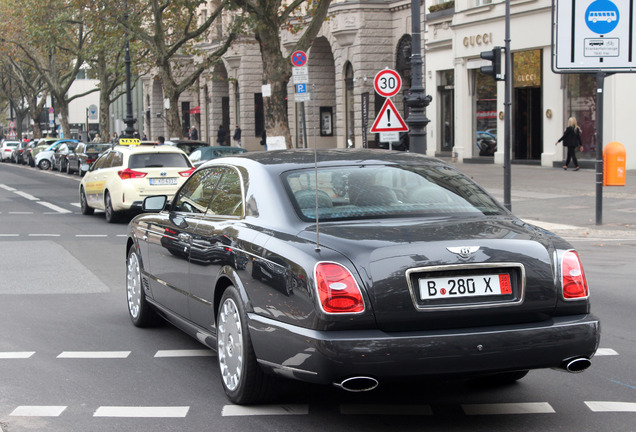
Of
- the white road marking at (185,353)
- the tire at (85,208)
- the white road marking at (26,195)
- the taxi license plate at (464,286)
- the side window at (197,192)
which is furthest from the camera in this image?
the white road marking at (26,195)

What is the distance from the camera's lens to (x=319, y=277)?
15.9ft

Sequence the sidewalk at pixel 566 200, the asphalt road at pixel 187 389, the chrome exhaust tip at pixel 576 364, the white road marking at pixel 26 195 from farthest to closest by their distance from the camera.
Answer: the white road marking at pixel 26 195 < the sidewalk at pixel 566 200 < the asphalt road at pixel 187 389 < the chrome exhaust tip at pixel 576 364

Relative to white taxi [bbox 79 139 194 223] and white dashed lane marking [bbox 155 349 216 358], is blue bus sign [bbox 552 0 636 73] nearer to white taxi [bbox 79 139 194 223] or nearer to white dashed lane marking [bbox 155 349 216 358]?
white taxi [bbox 79 139 194 223]

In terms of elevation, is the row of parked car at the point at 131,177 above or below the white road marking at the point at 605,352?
above

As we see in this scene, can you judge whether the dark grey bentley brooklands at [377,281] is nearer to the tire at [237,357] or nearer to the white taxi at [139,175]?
the tire at [237,357]

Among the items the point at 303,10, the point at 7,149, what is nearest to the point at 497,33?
the point at 303,10

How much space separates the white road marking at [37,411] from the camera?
5.55 meters

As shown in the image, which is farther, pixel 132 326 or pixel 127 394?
pixel 132 326

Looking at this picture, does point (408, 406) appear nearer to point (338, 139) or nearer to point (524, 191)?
point (524, 191)

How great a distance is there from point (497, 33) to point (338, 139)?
12.5m

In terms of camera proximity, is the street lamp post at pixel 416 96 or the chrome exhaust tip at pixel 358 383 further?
the street lamp post at pixel 416 96

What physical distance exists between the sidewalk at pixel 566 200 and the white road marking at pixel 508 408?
9791mm

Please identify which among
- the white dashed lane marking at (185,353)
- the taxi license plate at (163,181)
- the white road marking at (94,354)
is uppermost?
the taxi license plate at (163,181)

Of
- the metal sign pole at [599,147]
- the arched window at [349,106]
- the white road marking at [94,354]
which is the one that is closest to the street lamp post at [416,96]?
the metal sign pole at [599,147]
